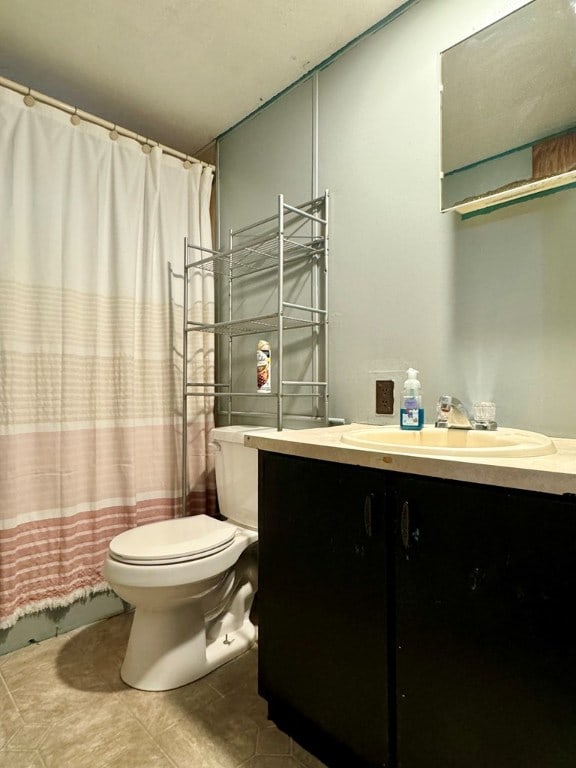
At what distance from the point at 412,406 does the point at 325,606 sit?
57cm

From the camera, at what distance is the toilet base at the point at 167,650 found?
4.20 feet

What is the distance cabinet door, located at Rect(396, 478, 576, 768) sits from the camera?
65cm

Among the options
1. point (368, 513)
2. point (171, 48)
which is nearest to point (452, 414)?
point (368, 513)

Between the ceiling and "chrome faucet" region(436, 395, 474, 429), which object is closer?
"chrome faucet" region(436, 395, 474, 429)

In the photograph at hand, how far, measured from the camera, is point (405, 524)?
32.3 inches

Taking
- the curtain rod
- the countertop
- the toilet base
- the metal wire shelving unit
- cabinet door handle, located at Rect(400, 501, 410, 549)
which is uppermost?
the curtain rod

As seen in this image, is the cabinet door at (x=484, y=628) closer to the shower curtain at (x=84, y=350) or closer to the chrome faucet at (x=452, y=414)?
the chrome faucet at (x=452, y=414)

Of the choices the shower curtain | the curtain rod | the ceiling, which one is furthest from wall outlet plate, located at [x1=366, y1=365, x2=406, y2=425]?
the curtain rod

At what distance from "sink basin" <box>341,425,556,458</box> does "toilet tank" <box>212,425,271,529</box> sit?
0.56 meters

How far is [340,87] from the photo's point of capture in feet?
5.11

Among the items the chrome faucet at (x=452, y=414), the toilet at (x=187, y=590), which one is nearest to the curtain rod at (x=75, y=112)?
the toilet at (x=187, y=590)

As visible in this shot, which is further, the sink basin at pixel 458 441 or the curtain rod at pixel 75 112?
the curtain rod at pixel 75 112

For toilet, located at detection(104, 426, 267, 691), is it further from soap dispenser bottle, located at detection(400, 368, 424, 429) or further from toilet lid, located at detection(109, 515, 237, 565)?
soap dispenser bottle, located at detection(400, 368, 424, 429)

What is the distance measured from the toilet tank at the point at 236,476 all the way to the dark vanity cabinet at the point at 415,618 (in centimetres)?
43
